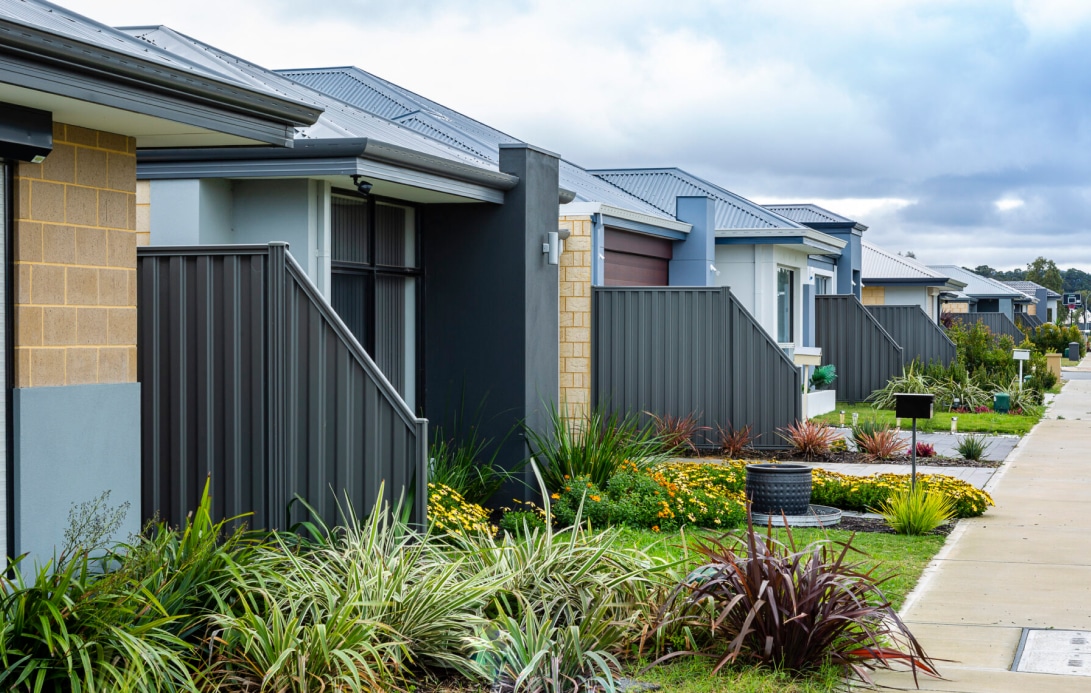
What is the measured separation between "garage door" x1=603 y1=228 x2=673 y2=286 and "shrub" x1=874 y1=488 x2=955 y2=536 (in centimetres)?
754

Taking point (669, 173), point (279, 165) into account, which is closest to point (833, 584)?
point (279, 165)

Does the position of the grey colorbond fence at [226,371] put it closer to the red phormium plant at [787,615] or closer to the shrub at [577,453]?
the red phormium plant at [787,615]

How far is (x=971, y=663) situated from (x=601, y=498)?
4.98 m

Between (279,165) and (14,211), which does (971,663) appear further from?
(279,165)

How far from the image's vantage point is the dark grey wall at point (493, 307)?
41.4 feet

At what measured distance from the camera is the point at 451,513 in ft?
32.6

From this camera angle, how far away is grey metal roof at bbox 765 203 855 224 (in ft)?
102

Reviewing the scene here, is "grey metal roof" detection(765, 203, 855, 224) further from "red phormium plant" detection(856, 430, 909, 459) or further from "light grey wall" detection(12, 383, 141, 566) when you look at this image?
"light grey wall" detection(12, 383, 141, 566)

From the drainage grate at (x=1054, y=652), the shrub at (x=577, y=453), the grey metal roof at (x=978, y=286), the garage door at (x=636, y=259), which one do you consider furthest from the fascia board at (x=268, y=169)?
the grey metal roof at (x=978, y=286)

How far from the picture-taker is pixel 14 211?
653 cm

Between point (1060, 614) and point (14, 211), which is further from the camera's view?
point (1060, 614)

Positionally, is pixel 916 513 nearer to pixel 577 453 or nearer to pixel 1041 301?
pixel 577 453

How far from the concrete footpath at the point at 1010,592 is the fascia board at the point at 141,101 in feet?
15.5

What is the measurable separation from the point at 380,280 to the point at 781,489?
440 centimetres
